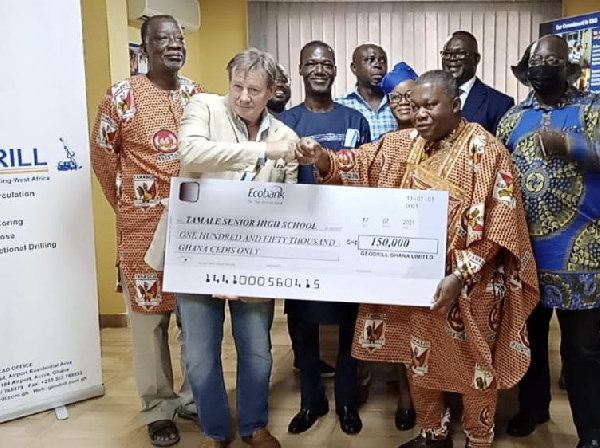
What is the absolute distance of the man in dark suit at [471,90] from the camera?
2844 mm

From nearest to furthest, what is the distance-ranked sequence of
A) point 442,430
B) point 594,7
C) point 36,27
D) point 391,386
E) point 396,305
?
point 396,305, point 442,430, point 36,27, point 391,386, point 594,7

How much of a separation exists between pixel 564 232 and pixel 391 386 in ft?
4.33

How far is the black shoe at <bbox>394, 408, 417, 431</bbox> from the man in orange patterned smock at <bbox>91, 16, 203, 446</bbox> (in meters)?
0.91

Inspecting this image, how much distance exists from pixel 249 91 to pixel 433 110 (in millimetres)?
588

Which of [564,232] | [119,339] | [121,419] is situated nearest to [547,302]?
[564,232]

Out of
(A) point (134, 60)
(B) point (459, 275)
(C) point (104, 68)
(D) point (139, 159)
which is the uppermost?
(A) point (134, 60)

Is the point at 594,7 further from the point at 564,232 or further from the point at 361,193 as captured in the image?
the point at 361,193

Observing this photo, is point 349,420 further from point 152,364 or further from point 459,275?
point 459,275

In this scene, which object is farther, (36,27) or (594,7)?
(594,7)

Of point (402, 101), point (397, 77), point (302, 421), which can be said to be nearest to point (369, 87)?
point (397, 77)

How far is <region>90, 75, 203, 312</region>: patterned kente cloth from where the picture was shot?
8.23 feet

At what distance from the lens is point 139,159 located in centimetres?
253

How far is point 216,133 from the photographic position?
215 centimetres

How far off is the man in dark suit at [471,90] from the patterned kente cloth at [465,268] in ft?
2.17
